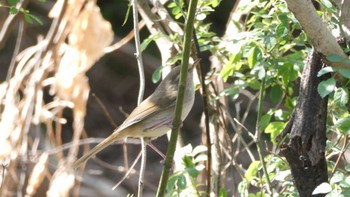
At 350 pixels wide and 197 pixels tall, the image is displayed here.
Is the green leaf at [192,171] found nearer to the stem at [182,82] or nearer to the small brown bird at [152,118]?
the stem at [182,82]

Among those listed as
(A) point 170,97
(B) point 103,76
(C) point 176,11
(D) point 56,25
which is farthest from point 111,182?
(C) point 176,11

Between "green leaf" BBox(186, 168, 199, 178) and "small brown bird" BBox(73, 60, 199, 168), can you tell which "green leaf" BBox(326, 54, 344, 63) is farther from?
"small brown bird" BBox(73, 60, 199, 168)

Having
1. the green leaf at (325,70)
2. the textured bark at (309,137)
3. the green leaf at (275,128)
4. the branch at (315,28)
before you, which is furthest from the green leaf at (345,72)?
the green leaf at (275,128)

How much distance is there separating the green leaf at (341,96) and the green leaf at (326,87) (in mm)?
141

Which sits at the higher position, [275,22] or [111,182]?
[275,22]

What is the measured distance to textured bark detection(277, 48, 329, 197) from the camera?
10.4ft

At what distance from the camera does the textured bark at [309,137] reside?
3.17 metres

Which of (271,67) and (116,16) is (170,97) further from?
(116,16)

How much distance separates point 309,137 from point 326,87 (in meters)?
0.32

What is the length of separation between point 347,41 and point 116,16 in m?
5.87

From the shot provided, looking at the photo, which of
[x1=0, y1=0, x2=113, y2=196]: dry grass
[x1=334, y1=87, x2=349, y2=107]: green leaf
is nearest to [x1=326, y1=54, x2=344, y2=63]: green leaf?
[x1=334, y1=87, x2=349, y2=107]: green leaf

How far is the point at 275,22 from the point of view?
11.4 feet

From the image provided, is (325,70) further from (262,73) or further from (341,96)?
(262,73)

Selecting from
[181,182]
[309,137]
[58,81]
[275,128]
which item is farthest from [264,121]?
[58,81]
